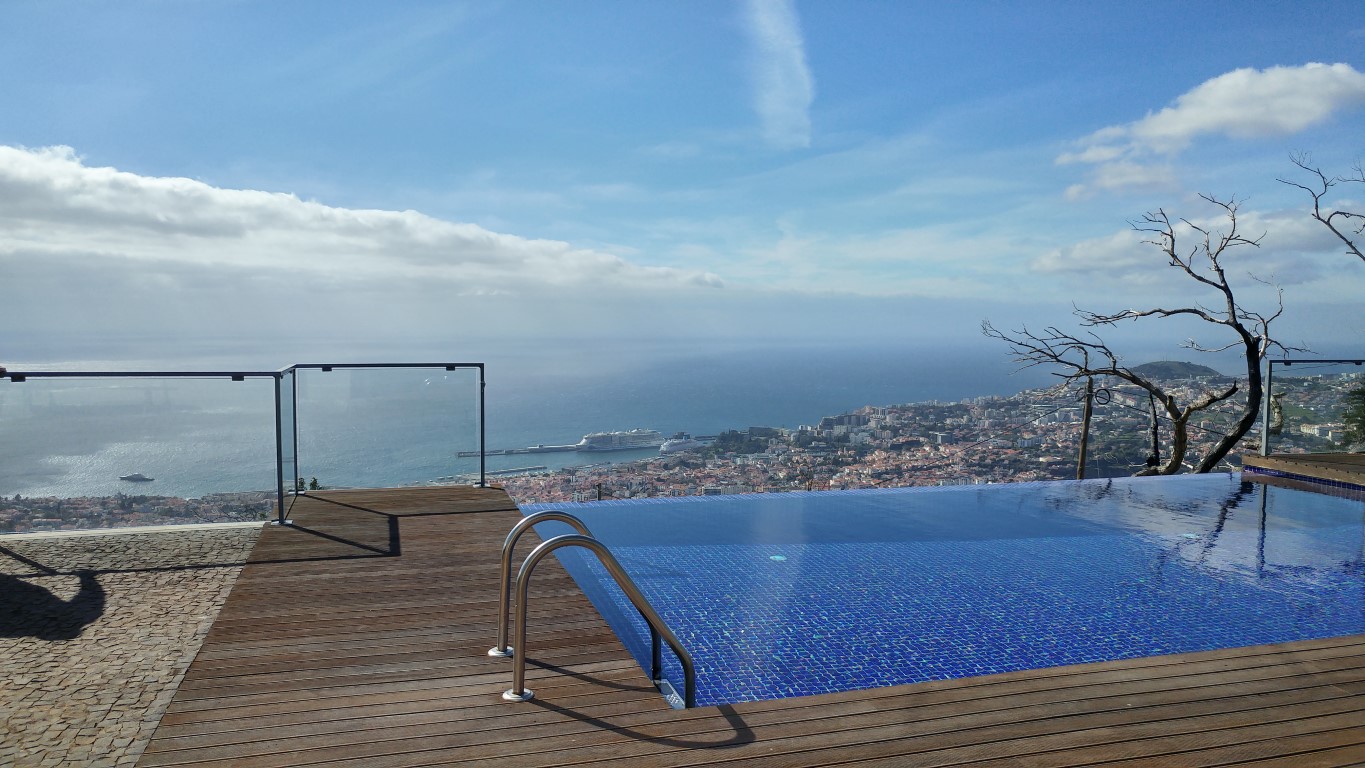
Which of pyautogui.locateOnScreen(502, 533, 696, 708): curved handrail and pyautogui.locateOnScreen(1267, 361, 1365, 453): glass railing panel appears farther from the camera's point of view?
pyautogui.locateOnScreen(1267, 361, 1365, 453): glass railing panel

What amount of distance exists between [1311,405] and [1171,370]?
8.07ft

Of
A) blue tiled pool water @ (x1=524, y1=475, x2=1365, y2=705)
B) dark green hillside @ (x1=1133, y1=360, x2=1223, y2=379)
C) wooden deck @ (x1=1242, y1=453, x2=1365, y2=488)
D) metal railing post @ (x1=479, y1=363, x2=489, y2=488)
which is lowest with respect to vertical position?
blue tiled pool water @ (x1=524, y1=475, x2=1365, y2=705)

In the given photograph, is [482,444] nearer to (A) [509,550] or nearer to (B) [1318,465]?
(A) [509,550]

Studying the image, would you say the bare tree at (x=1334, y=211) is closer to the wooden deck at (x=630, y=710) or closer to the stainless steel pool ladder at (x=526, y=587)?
the wooden deck at (x=630, y=710)

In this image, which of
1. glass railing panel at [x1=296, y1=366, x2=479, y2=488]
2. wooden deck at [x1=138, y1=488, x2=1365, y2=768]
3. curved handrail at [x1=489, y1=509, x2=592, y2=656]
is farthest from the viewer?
glass railing panel at [x1=296, y1=366, x2=479, y2=488]

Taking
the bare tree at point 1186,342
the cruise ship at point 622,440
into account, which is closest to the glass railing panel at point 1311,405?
the bare tree at point 1186,342

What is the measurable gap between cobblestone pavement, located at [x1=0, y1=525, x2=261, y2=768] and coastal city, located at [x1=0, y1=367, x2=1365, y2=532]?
0.19m

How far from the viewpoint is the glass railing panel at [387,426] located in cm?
579

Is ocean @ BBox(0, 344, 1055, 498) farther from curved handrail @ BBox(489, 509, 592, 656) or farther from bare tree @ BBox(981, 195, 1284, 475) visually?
curved handrail @ BBox(489, 509, 592, 656)

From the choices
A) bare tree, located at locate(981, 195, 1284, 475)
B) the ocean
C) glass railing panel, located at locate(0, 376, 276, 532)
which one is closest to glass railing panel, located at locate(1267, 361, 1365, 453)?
bare tree, located at locate(981, 195, 1284, 475)

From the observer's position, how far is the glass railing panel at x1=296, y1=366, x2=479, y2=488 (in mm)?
5785

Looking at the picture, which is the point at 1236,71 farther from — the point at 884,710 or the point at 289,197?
the point at 289,197

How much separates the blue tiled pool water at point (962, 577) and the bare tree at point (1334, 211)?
349cm

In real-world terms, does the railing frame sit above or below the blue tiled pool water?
above
